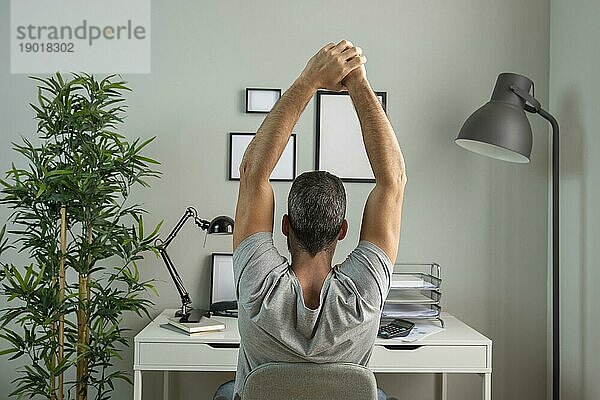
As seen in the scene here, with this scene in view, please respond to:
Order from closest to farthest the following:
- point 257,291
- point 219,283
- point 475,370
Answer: point 257,291
point 475,370
point 219,283

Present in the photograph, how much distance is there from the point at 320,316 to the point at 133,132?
2.21m

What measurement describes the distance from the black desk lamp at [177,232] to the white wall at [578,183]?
1.47 meters

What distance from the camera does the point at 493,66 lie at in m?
3.88

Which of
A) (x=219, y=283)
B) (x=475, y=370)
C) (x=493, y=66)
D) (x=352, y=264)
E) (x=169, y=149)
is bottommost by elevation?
(x=475, y=370)

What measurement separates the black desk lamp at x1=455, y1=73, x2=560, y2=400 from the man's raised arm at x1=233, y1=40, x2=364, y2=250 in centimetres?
159

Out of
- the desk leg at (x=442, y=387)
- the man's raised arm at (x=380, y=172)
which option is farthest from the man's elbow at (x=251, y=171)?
the desk leg at (x=442, y=387)

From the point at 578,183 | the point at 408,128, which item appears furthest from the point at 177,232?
the point at 578,183

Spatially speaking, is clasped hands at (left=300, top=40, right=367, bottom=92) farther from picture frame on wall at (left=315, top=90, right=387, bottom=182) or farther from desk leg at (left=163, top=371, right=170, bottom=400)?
desk leg at (left=163, top=371, right=170, bottom=400)

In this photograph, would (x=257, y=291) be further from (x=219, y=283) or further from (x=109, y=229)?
(x=219, y=283)

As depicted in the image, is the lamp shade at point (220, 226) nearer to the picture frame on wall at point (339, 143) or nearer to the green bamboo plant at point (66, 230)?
the green bamboo plant at point (66, 230)

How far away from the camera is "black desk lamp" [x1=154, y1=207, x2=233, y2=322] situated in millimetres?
3484

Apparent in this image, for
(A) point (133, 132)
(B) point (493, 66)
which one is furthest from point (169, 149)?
(B) point (493, 66)

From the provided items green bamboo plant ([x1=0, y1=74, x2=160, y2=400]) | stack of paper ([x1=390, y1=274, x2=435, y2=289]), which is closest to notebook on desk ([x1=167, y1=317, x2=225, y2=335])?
green bamboo plant ([x1=0, y1=74, x2=160, y2=400])

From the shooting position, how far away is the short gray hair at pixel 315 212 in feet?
6.33
